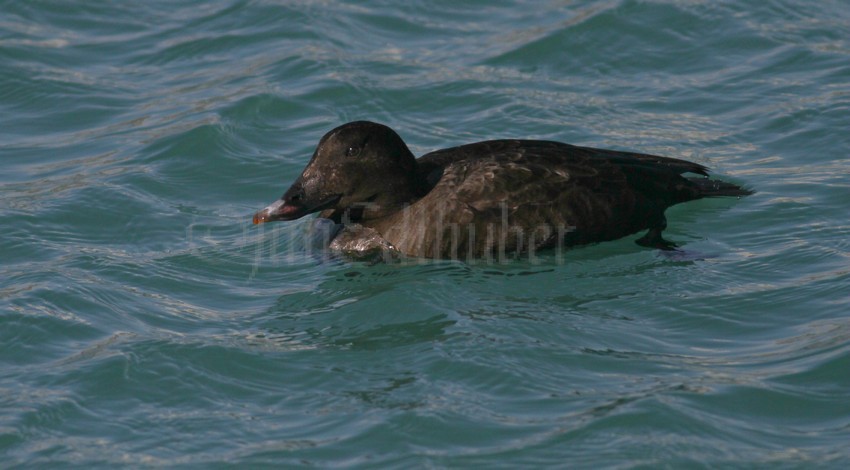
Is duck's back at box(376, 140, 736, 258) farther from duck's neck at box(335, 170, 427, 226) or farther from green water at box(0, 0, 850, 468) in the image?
green water at box(0, 0, 850, 468)

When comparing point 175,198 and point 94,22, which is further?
point 94,22

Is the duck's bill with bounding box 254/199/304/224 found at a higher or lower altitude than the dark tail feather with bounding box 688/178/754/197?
lower

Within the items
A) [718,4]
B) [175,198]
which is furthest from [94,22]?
[718,4]

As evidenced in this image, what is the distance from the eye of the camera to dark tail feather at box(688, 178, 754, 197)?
877 cm

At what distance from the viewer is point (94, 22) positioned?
42.6 ft

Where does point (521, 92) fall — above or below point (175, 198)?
above

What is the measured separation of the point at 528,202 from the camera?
8.16 m

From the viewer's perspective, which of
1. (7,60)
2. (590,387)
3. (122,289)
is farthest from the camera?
(7,60)

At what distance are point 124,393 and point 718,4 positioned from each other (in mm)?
7828

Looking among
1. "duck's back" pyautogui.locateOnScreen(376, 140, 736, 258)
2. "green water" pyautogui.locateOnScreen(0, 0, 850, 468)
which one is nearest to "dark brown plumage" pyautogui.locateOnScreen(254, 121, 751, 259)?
"duck's back" pyautogui.locateOnScreen(376, 140, 736, 258)

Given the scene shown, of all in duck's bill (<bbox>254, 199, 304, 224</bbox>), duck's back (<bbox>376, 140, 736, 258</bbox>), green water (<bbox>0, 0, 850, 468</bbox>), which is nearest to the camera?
green water (<bbox>0, 0, 850, 468</bbox>)

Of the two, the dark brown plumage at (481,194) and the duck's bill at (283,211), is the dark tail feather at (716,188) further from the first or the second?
the duck's bill at (283,211)

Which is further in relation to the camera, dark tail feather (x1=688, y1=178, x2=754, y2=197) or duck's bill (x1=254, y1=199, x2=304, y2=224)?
dark tail feather (x1=688, y1=178, x2=754, y2=197)

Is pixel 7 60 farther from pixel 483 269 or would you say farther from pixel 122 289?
pixel 483 269
